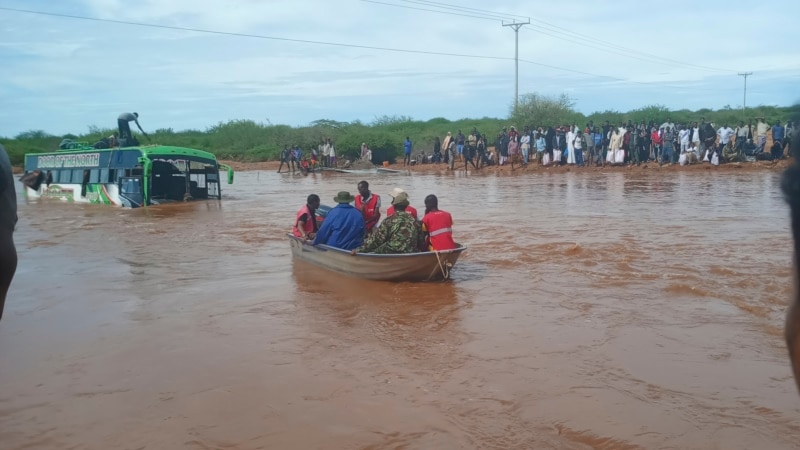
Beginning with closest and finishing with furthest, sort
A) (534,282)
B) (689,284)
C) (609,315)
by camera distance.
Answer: (609,315) < (689,284) < (534,282)

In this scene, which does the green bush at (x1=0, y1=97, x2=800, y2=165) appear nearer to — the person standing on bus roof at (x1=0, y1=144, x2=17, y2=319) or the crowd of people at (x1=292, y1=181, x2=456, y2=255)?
the crowd of people at (x1=292, y1=181, x2=456, y2=255)

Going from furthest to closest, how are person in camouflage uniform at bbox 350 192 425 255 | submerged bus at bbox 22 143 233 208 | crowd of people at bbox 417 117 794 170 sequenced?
crowd of people at bbox 417 117 794 170 → submerged bus at bbox 22 143 233 208 → person in camouflage uniform at bbox 350 192 425 255

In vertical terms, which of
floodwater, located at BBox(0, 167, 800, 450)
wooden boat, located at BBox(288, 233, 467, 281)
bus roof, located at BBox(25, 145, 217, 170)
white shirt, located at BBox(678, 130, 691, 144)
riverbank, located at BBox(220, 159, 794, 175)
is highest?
white shirt, located at BBox(678, 130, 691, 144)

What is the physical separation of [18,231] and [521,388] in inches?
627

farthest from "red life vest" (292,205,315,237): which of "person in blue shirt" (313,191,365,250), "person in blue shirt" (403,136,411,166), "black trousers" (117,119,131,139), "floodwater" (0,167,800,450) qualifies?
"person in blue shirt" (403,136,411,166)

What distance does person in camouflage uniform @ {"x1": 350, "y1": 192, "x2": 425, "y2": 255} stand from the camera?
10.1 meters

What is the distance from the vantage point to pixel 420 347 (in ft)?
25.5

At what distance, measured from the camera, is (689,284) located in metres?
9.97

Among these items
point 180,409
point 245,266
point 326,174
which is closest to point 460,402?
point 180,409

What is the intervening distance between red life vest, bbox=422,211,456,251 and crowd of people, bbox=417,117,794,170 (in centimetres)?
1984

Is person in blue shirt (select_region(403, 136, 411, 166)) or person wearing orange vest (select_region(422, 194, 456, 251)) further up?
person in blue shirt (select_region(403, 136, 411, 166))

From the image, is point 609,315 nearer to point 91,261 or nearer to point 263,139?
point 91,261

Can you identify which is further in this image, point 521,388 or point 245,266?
point 245,266

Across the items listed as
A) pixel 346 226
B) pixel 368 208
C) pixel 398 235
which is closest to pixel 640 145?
pixel 368 208
